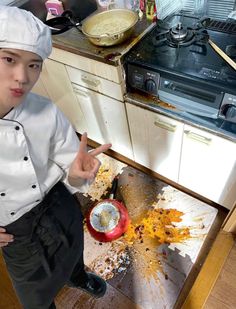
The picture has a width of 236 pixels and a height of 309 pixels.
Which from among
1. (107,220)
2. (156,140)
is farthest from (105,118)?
(107,220)

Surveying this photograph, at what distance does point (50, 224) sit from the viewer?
0.92 meters

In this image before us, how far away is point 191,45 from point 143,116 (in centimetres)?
35

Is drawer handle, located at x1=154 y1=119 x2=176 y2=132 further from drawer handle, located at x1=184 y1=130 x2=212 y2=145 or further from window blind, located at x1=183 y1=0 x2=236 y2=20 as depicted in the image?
window blind, located at x1=183 y1=0 x2=236 y2=20

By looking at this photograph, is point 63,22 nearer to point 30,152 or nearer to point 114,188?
point 30,152

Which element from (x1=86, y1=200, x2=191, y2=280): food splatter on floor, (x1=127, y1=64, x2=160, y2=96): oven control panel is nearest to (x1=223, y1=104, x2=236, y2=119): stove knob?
(x1=127, y1=64, x2=160, y2=96): oven control panel

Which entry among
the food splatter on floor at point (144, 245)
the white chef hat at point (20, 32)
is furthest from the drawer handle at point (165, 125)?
the white chef hat at point (20, 32)

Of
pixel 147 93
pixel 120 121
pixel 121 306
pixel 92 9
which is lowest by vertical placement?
pixel 121 306

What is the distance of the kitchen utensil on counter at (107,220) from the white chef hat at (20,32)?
930 millimetres

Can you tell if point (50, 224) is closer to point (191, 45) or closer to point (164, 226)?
point (164, 226)

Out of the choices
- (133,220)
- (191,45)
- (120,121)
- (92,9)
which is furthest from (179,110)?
(92,9)

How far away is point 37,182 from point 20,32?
46 centimetres

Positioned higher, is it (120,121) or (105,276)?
(120,121)

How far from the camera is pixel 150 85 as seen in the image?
105cm

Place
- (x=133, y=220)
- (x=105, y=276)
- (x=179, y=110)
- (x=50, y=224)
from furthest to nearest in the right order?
(x=133, y=220), (x=105, y=276), (x=179, y=110), (x=50, y=224)
